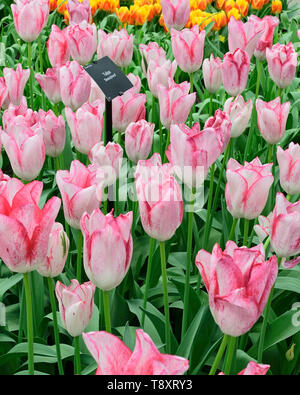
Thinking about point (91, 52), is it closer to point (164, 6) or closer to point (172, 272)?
point (164, 6)

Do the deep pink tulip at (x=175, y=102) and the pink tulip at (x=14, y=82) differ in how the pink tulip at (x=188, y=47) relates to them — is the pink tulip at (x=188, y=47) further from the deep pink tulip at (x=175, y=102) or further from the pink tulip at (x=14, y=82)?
the pink tulip at (x=14, y=82)

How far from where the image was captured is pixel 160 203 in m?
1.07

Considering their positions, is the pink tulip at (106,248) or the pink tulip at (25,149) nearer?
the pink tulip at (106,248)

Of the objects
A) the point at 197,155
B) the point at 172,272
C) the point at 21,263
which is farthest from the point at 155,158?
the point at 172,272

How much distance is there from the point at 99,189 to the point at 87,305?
227mm

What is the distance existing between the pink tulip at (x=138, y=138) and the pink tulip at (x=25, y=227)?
590 millimetres

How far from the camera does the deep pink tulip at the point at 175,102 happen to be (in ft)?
5.55

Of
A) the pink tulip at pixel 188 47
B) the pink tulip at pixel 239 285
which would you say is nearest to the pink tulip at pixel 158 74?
the pink tulip at pixel 188 47

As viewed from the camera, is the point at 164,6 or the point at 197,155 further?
the point at 164,6

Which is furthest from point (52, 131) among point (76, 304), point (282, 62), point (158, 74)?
point (282, 62)

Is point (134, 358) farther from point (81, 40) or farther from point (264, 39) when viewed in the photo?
point (264, 39)

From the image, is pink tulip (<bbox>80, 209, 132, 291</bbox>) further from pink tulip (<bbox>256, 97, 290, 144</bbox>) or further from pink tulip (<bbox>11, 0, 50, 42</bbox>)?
pink tulip (<bbox>11, 0, 50, 42</bbox>)

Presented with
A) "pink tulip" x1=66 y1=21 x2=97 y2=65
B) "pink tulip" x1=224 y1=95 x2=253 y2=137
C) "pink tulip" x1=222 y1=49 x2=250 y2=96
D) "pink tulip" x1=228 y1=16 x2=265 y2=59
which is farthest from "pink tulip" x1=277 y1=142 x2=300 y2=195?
"pink tulip" x1=66 y1=21 x2=97 y2=65

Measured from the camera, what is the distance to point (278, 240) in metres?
1.15
